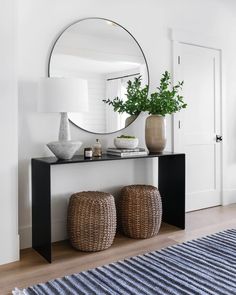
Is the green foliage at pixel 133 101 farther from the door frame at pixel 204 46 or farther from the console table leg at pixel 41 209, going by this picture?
the console table leg at pixel 41 209

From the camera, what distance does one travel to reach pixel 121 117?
3318 mm

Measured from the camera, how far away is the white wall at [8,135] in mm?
2438

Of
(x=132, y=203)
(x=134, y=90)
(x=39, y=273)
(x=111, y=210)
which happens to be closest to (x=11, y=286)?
(x=39, y=273)

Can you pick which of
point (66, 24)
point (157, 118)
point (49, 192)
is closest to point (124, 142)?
point (157, 118)

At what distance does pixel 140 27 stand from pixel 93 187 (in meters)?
1.67

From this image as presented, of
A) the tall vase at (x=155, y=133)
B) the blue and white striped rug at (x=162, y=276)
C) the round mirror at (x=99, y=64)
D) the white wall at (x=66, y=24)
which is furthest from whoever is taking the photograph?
the tall vase at (x=155, y=133)

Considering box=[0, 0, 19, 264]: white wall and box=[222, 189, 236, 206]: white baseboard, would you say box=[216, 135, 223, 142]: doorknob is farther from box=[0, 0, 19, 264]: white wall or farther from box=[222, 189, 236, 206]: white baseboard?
box=[0, 0, 19, 264]: white wall

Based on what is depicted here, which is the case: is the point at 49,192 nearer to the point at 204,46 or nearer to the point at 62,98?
the point at 62,98

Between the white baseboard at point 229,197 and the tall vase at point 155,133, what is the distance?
1.51 meters

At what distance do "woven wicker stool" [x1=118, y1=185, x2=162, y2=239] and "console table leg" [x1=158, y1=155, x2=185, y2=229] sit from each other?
13.6 inches

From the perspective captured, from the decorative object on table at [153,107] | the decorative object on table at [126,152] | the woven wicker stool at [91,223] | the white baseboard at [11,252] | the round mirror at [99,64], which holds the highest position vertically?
the round mirror at [99,64]

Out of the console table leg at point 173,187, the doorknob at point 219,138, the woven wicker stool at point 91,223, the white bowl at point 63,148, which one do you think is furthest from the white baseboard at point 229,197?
the white bowl at point 63,148

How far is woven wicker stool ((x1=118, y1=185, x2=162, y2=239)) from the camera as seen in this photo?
299cm

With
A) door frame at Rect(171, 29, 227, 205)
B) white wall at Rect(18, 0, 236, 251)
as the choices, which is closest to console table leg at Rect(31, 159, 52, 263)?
white wall at Rect(18, 0, 236, 251)
